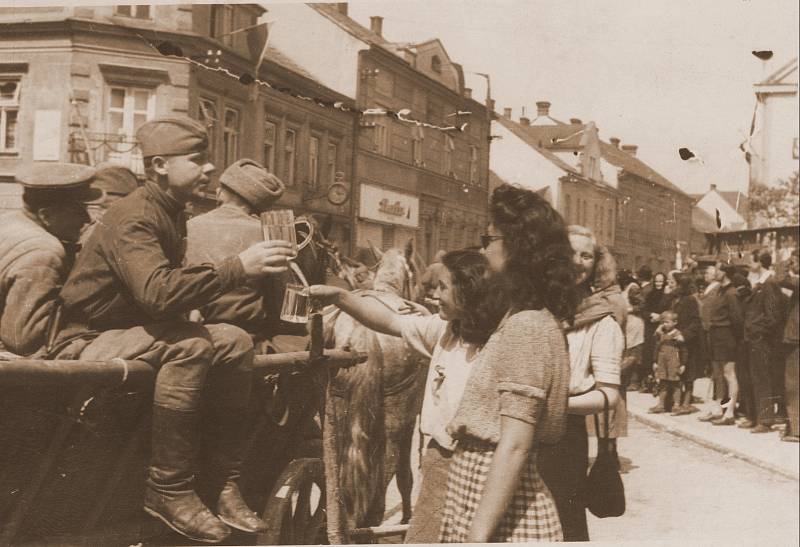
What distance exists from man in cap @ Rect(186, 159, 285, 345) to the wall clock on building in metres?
2.29

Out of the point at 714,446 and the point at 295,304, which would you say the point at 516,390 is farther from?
the point at 714,446

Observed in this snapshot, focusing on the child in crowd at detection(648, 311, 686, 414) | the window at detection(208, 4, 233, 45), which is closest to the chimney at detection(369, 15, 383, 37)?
the window at detection(208, 4, 233, 45)

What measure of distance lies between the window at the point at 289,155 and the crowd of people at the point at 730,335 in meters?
3.23

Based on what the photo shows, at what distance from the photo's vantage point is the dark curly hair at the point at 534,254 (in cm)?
265

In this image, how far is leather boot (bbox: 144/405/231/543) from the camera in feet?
9.51

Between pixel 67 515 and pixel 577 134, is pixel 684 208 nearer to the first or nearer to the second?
pixel 577 134

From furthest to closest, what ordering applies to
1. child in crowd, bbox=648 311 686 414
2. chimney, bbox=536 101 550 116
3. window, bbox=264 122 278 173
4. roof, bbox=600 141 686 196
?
child in crowd, bbox=648 311 686 414 → window, bbox=264 122 278 173 → roof, bbox=600 141 686 196 → chimney, bbox=536 101 550 116

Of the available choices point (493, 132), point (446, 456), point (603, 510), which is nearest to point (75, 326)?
point (446, 456)

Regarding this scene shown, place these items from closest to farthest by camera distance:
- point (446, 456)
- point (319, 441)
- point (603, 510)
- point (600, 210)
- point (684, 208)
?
1. point (446, 456)
2. point (603, 510)
3. point (319, 441)
4. point (684, 208)
5. point (600, 210)

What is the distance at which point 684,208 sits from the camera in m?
6.62

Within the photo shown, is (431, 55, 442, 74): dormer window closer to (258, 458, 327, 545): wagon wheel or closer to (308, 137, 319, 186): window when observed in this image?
(308, 137, 319, 186): window

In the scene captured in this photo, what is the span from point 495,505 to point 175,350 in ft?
3.59

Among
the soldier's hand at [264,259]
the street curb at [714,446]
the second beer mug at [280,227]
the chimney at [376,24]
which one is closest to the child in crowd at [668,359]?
the street curb at [714,446]

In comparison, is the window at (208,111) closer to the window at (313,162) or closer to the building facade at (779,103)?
the window at (313,162)
